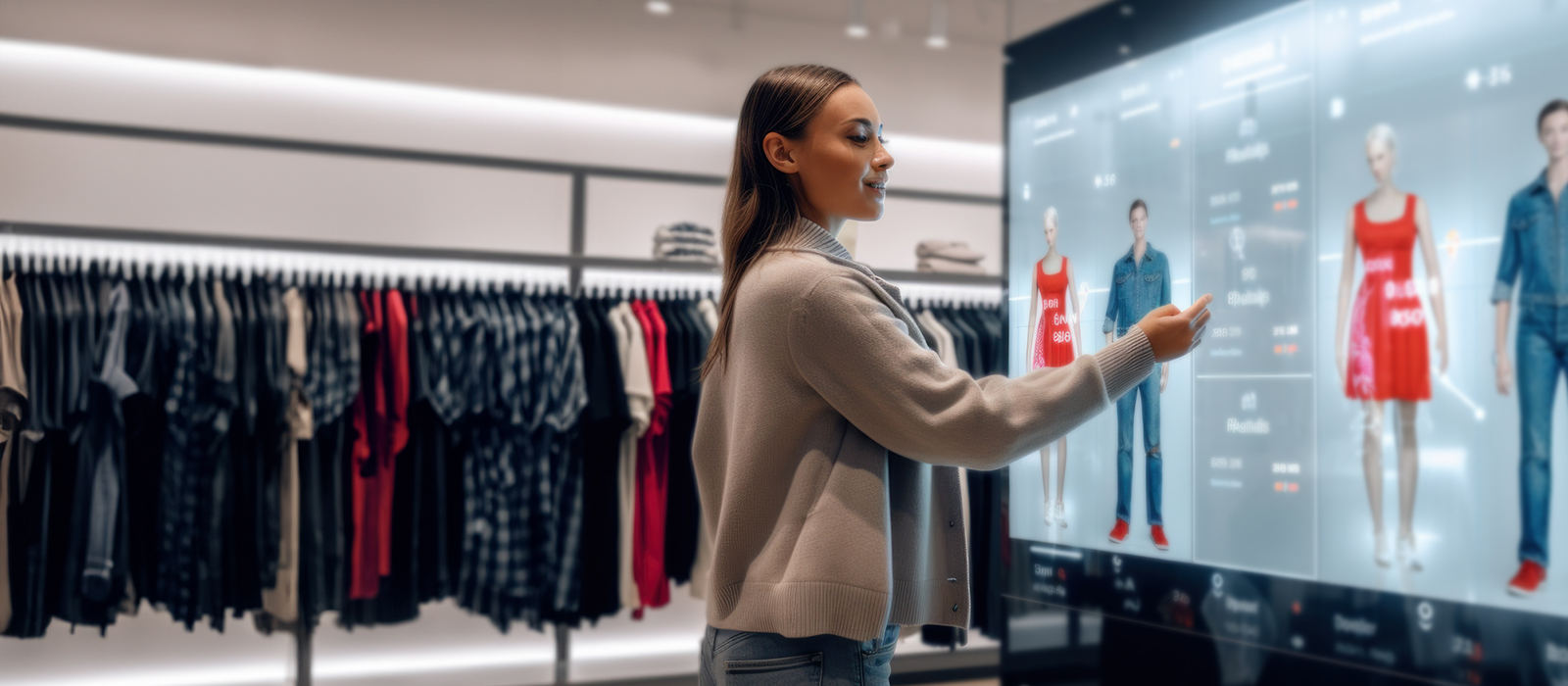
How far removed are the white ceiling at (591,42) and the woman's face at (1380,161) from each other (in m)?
2.85

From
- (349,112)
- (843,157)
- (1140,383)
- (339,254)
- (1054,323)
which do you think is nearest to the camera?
(843,157)

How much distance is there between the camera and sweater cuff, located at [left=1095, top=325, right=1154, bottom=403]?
1.28 m

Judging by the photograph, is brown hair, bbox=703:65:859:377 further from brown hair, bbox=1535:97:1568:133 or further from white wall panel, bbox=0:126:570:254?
white wall panel, bbox=0:126:570:254

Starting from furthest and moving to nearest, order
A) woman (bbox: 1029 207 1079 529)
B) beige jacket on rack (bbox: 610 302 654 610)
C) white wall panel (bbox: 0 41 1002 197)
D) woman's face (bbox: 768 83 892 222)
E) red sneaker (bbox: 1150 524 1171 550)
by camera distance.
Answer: white wall panel (bbox: 0 41 1002 197) < beige jacket on rack (bbox: 610 302 654 610) < woman (bbox: 1029 207 1079 529) < red sneaker (bbox: 1150 524 1171 550) < woman's face (bbox: 768 83 892 222)

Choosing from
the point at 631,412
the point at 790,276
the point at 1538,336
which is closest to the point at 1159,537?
the point at 1538,336

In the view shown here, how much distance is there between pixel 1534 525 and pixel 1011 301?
868 millimetres

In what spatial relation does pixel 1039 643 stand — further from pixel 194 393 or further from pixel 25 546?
pixel 25 546

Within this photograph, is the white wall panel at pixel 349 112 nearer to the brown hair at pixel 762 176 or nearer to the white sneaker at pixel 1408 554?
the brown hair at pixel 762 176

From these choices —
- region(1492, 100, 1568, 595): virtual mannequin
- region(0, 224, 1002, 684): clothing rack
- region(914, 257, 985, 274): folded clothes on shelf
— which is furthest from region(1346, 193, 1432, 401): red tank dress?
region(914, 257, 985, 274): folded clothes on shelf

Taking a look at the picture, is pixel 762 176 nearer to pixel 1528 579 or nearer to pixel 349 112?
pixel 1528 579

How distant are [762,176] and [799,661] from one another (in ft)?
2.10

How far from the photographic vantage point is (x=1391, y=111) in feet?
4.31

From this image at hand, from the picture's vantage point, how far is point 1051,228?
1803 mm

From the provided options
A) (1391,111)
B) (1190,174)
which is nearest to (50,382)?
(1190,174)
